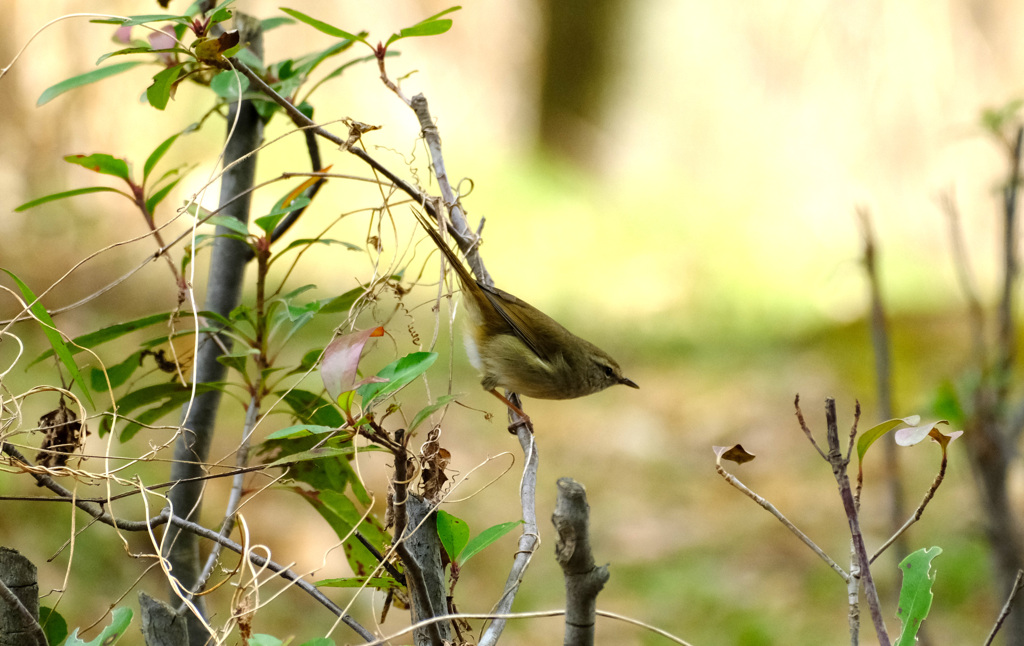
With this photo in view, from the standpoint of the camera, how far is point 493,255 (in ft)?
25.8

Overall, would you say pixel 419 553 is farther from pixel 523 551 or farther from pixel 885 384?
pixel 885 384

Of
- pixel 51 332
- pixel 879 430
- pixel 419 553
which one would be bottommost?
pixel 419 553

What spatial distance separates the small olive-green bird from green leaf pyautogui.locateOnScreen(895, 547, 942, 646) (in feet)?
5.23

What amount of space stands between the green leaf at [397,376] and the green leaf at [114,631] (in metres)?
0.37

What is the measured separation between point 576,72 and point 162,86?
32.4ft

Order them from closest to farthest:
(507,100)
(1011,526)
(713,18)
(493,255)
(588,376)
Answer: (1011,526) < (588,376) < (493,255) < (713,18) < (507,100)

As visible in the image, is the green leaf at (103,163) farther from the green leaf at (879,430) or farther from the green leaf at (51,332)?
the green leaf at (879,430)

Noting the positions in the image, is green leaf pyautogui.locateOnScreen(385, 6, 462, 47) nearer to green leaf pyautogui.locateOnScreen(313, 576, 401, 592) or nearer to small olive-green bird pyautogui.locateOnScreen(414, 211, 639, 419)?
green leaf pyautogui.locateOnScreen(313, 576, 401, 592)

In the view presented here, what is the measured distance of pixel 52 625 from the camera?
122 cm

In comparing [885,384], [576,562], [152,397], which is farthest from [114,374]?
[885,384]

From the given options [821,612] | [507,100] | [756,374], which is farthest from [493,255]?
[821,612]

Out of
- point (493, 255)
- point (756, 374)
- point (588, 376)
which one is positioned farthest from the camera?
point (493, 255)

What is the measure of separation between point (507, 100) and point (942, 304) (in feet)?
18.7

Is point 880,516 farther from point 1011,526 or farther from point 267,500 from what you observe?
point 267,500
